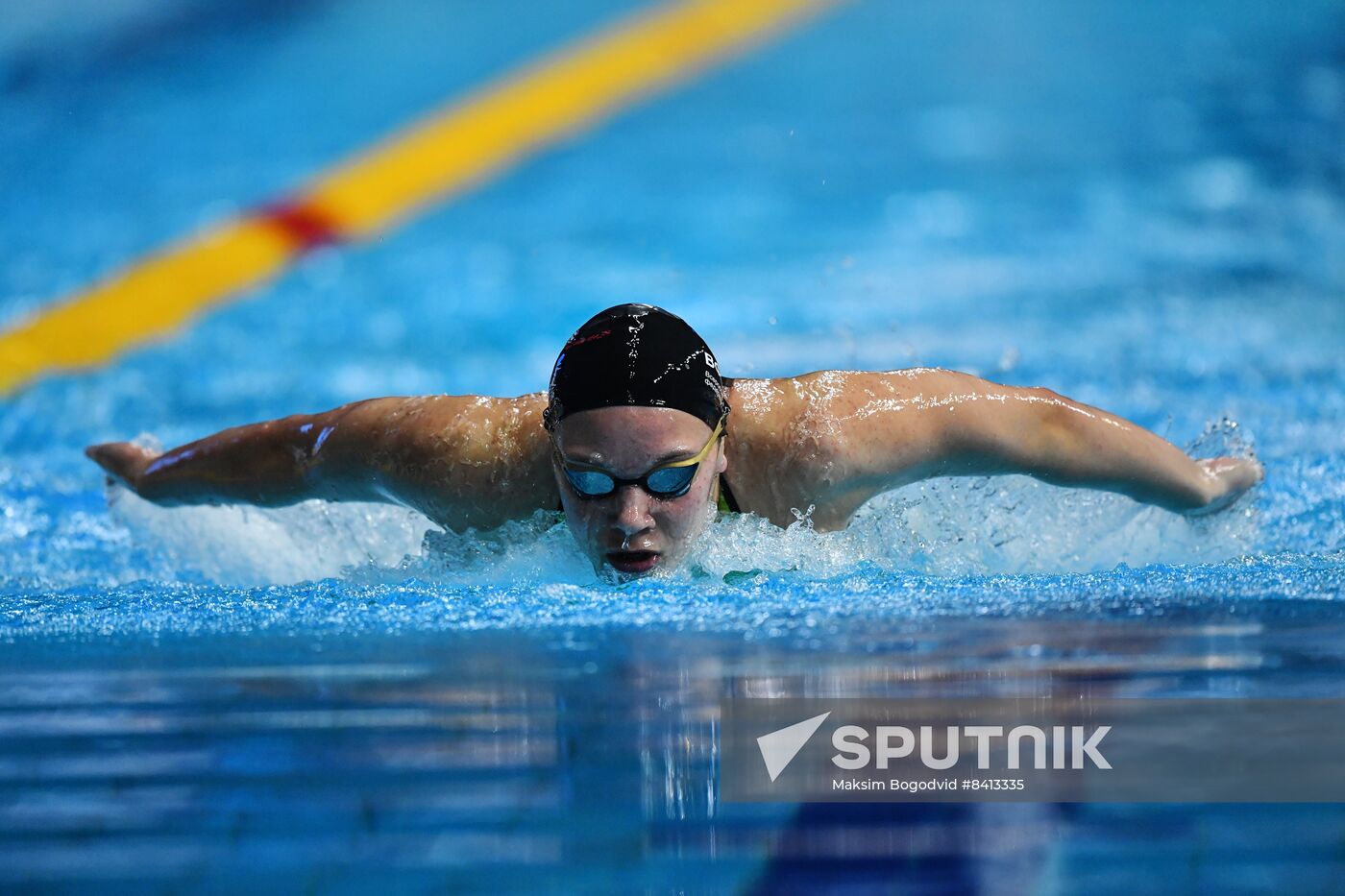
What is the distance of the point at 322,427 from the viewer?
2828 millimetres

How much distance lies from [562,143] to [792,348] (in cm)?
192

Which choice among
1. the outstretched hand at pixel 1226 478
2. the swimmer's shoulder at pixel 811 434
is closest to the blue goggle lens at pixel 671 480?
the swimmer's shoulder at pixel 811 434

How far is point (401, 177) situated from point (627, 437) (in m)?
4.41

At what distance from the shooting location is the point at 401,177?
6.56m

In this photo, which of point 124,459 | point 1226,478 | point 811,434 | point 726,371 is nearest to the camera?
point 811,434

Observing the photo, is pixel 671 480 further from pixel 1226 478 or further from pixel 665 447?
pixel 1226 478

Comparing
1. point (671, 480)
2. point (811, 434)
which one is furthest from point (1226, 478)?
point (671, 480)

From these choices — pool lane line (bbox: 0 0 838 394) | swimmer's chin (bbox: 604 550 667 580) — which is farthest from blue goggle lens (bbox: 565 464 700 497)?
pool lane line (bbox: 0 0 838 394)

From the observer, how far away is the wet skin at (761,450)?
2.67 meters

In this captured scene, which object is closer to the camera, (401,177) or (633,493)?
(633,493)

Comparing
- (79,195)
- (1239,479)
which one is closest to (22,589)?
(1239,479)

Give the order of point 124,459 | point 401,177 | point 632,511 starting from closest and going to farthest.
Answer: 1. point 632,511
2. point 124,459
3. point 401,177

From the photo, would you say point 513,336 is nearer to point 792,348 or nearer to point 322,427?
point 792,348

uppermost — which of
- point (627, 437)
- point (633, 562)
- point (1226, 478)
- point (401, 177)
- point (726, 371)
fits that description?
point (401, 177)
